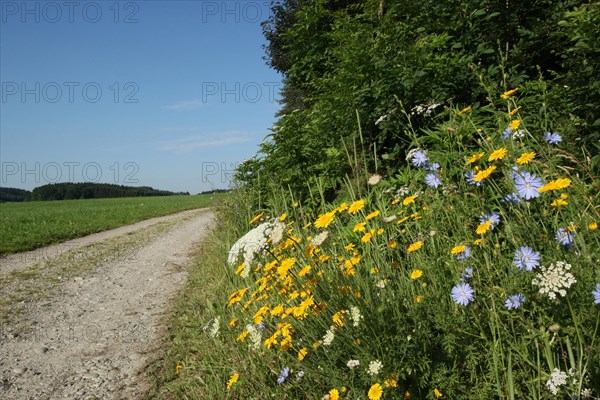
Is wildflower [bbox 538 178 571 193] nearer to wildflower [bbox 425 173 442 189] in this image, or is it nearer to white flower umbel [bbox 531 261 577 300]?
white flower umbel [bbox 531 261 577 300]

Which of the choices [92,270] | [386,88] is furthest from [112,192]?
[386,88]

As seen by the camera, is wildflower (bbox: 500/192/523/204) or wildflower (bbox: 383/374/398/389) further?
wildflower (bbox: 500/192/523/204)

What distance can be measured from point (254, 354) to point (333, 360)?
3.17 ft

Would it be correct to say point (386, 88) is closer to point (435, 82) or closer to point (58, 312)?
point (435, 82)

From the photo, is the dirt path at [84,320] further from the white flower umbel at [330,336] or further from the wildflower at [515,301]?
the wildflower at [515,301]

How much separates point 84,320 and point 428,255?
3.76 metres

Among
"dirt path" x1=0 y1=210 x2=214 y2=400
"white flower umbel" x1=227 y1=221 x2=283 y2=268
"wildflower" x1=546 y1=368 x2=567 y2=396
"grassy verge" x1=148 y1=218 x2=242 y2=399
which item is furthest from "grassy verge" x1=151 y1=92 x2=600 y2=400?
"dirt path" x1=0 y1=210 x2=214 y2=400

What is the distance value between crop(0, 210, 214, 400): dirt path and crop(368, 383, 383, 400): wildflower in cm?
192

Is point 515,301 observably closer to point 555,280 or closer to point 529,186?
point 555,280

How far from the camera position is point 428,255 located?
2443 mm

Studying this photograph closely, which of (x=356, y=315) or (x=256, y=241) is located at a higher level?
(x=256, y=241)

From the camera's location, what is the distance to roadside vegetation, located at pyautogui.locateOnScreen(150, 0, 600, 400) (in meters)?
1.56

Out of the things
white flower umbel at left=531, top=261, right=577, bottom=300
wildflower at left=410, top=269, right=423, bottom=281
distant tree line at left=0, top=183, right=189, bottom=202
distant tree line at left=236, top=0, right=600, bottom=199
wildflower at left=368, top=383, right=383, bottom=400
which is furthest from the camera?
distant tree line at left=0, top=183, right=189, bottom=202

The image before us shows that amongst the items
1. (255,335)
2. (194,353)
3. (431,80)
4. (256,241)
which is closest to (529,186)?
(255,335)
